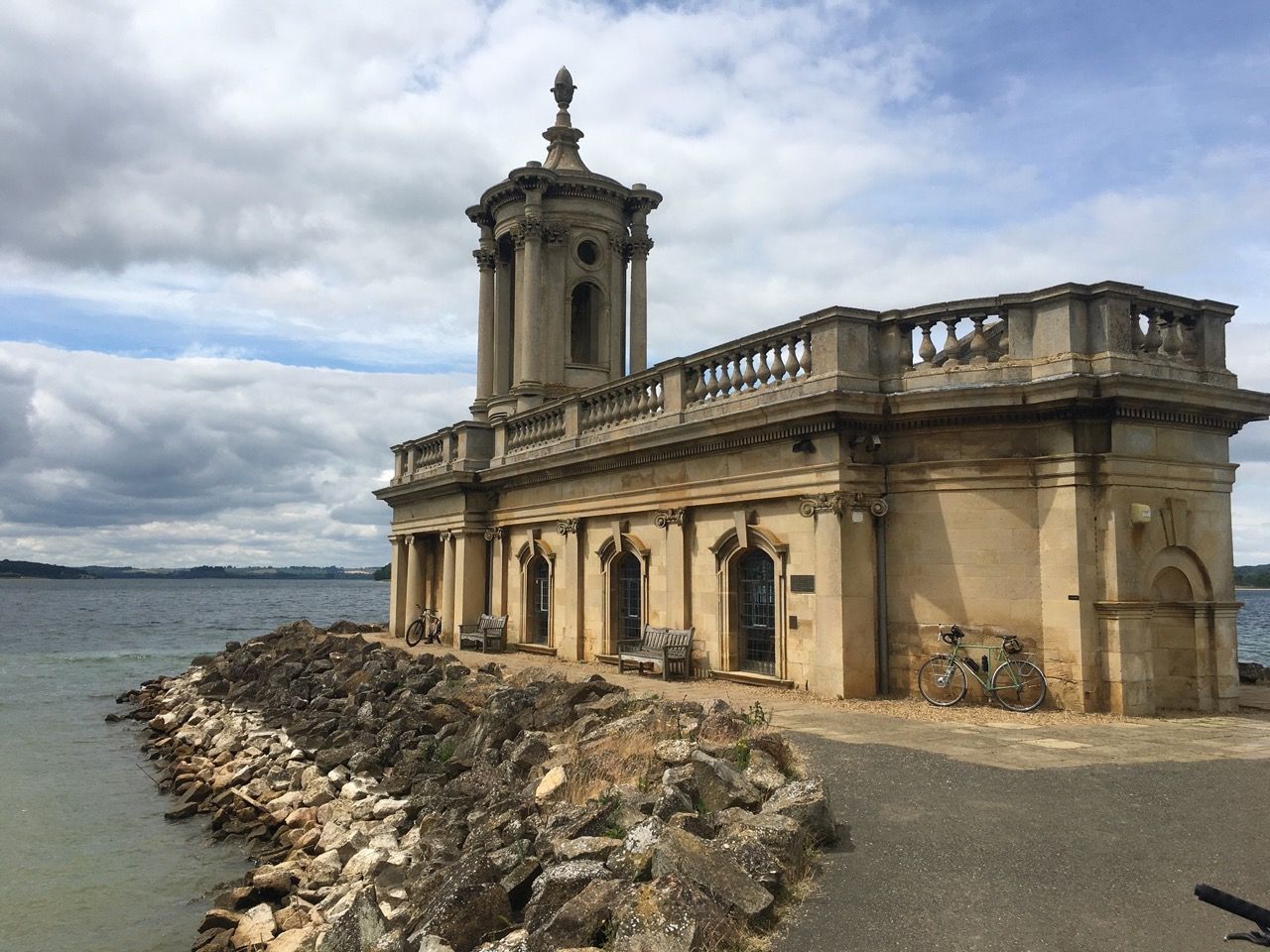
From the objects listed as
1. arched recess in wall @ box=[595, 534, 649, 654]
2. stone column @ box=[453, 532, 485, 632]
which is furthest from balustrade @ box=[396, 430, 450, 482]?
arched recess in wall @ box=[595, 534, 649, 654]

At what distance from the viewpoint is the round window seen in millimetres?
28016

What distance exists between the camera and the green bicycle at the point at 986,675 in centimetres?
1330

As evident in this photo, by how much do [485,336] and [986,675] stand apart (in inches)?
801

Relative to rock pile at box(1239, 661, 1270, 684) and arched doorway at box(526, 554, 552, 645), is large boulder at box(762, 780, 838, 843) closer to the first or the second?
rock pile at box(1239, 661, 1270, 684)

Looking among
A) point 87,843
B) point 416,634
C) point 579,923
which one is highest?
point 416,634

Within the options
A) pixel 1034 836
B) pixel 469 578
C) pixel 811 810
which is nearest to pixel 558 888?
pixel 811 810

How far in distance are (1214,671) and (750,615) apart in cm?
705

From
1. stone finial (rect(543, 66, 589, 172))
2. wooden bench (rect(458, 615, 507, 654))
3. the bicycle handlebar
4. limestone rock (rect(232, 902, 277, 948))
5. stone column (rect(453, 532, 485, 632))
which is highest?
stone finial (rect(543, 66, 589, 172))

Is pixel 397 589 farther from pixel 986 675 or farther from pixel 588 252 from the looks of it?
pixel 986 675

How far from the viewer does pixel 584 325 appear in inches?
1146

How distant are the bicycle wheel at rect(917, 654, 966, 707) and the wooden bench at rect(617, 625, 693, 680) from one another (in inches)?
185

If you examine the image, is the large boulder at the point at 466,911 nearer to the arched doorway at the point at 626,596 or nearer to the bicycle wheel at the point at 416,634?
the arched doorway at the point at 626,596

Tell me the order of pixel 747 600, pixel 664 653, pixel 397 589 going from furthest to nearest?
pixel 397 589 → pixel 664 653 → pixel 747 600

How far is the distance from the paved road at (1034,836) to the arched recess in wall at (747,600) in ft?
15.1
